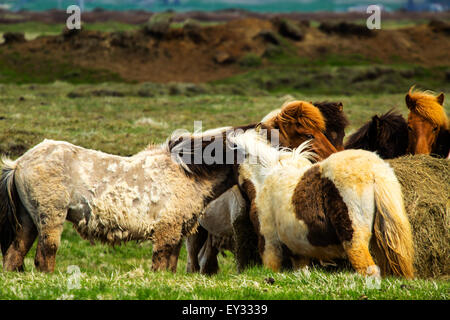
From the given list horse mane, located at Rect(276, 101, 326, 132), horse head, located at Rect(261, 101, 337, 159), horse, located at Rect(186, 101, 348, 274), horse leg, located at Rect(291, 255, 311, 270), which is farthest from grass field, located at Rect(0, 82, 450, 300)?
horse mane, located at Rect(276, 101, 326, 132)

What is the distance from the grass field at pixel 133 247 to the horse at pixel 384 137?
10.0 ft

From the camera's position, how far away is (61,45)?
53875 mm

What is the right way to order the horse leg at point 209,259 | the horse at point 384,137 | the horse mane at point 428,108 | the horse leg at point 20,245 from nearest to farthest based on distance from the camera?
1. the horse leg at point 20,245
2. the horse mane at point 428,108
3. the horse leg at point 209,259
4. the horse at point 384,137

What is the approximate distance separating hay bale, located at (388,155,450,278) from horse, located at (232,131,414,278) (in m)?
0.91

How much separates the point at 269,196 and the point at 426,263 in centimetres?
207

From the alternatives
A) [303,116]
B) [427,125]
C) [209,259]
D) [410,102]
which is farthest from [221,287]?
Result: [410,102]

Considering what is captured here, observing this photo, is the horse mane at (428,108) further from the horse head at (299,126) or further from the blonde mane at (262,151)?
the blonde mane at (262,151)

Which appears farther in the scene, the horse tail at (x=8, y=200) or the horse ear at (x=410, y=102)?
the horse ear at (x=410, y=102)

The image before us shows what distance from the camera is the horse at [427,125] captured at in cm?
904

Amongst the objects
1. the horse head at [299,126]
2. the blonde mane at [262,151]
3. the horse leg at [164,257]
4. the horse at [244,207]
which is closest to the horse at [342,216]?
the blonde mane at [262,151]

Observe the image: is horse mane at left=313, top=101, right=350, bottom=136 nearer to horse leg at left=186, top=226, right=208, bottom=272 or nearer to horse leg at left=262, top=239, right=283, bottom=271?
horse leg at left=186, top=226, right=208, bottom=272

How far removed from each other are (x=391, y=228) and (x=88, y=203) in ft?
11.9

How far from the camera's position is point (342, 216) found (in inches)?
233
